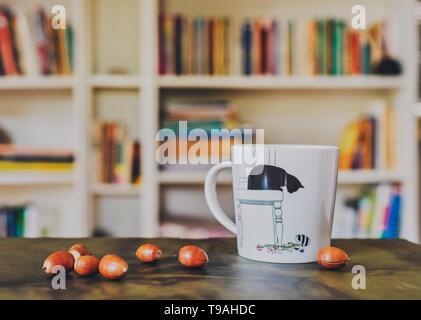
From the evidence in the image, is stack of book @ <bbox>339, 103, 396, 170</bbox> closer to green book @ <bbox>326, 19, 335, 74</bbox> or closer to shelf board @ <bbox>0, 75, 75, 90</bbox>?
green book @ <bbox>326, 19, 335, 74</bbox>

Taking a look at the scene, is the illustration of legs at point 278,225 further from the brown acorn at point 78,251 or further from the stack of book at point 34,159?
the stack of book at point 34,159

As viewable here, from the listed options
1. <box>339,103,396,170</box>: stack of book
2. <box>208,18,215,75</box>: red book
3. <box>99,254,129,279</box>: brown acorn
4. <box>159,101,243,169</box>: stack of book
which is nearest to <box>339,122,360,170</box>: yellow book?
<box>339,103,396,170</box>: stack of book

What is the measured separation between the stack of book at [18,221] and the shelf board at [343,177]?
54cm

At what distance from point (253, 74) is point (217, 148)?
319mm

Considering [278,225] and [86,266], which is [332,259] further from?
[86,266]

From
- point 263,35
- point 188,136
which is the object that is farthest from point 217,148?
point 263,35

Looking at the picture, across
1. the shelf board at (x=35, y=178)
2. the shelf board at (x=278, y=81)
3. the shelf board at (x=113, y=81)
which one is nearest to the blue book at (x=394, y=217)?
the shelf board at (x=278, y=81)

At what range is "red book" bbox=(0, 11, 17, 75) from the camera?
1.61m

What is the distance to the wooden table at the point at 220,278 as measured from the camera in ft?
1.07

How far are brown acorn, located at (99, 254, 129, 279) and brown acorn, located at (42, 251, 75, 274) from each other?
0.03 meters

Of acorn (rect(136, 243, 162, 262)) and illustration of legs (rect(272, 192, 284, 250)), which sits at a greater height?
illustration of legs (rect(272, 192, 284, 250))

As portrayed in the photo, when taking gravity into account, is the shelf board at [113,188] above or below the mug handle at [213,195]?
below

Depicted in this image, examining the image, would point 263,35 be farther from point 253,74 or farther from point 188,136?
point 188,136

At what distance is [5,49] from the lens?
1619 millimetres
